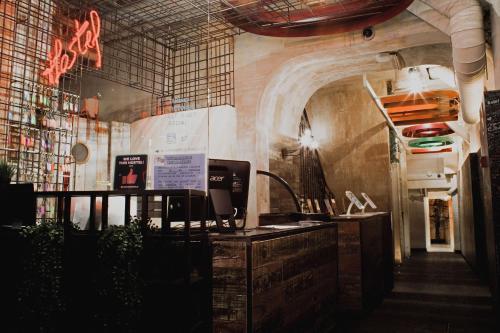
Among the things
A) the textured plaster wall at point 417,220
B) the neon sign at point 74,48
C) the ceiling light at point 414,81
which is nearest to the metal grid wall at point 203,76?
the neon sign at point 74,48

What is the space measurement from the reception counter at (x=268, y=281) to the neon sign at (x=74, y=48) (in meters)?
3.76

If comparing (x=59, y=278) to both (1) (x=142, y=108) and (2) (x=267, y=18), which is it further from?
(1) (x=142, y=108)

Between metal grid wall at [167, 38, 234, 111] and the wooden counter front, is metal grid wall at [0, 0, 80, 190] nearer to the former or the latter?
metal grid wall at [167, 38, 234, 111]

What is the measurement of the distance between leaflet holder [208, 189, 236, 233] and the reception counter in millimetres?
187

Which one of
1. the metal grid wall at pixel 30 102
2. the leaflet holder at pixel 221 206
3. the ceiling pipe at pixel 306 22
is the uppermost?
the ceiling pipe at pixel 306 22

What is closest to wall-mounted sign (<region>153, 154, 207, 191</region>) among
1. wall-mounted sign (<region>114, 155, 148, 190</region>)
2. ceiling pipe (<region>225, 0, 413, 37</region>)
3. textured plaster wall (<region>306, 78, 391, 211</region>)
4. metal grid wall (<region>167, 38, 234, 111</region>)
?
wall-mounted sign (<region>114, 155, 148, 190</region>)

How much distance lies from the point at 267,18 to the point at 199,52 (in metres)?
1.88

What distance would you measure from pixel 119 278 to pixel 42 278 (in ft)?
1.78

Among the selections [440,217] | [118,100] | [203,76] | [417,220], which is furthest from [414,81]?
[440,217]

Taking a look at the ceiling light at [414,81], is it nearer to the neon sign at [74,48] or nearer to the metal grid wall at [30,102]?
the neon sign at [74,48]

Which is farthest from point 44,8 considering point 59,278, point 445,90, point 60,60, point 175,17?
point 445,90

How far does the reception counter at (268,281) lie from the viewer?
2410mm

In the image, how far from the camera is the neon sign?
522 centimetres

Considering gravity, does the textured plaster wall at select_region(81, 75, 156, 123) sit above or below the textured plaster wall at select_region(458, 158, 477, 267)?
above
